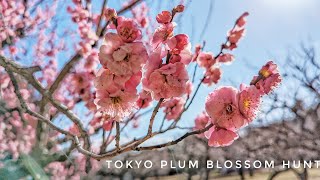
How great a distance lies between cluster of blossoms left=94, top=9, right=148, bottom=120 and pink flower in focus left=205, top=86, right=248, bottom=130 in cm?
27

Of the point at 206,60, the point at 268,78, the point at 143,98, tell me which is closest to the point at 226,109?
the point at 268,78

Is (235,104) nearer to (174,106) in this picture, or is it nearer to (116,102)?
(116,102)

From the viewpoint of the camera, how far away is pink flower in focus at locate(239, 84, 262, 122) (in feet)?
4.35

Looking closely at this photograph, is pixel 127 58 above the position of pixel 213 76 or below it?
below

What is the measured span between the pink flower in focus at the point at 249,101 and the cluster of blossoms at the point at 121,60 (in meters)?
0.34

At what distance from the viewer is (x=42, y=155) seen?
4.43 metres

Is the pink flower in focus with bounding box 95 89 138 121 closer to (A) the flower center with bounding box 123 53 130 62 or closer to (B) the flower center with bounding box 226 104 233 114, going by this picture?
(A) the flower center with bounding box 123 53 130 62

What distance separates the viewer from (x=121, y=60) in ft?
4.29

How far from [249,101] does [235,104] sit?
0.17ft

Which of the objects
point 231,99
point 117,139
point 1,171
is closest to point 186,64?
point 231,99

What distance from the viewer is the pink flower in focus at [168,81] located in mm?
1316

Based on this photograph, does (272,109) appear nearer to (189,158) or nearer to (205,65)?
(205,65)

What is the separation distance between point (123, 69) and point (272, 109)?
457 inches

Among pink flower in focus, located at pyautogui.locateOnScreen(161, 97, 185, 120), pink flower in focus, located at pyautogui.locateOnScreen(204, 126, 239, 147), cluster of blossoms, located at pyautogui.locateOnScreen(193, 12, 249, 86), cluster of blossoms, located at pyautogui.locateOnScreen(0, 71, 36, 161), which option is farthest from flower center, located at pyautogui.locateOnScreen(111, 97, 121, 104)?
cluster of blossoms, located at pyautogui.locateOnScreen(0, 71, 36, 161)
